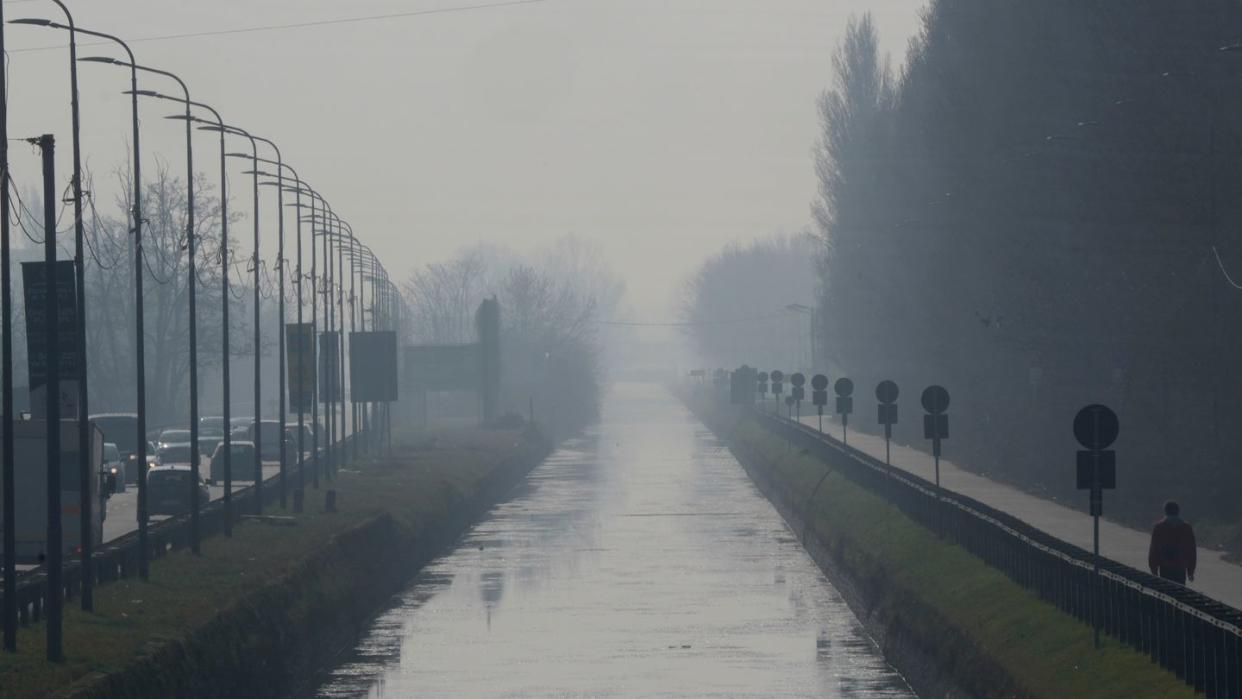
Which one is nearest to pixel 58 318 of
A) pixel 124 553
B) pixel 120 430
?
→ pixel 124 553

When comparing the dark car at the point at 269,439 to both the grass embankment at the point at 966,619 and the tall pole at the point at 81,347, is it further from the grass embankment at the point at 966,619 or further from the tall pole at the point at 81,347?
the tall pole at the point at 81,347

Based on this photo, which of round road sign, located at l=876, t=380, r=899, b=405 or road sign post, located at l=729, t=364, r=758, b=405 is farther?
road sign post, located at l=729, t=364, r=758, b=405

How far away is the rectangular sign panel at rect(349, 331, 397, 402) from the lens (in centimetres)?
8075

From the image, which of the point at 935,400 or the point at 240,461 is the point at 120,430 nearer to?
the point at 240,461

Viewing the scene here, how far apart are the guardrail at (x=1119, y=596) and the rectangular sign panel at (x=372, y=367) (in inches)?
1628

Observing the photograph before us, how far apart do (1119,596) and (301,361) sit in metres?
39.9

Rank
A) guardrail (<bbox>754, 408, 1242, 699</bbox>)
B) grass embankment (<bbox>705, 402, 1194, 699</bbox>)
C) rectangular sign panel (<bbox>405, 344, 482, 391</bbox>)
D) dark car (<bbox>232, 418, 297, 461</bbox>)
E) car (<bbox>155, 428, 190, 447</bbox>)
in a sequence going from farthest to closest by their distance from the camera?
1. rectangular sign panel (<bbox>405, 344, 482, 391</bbox>)
2. dark car (<bbox>232, 418, 297, 461</bbox>)
3. car (<bbox>155, 428, 190, 447</bbox>)
4. grass embankment (<bbox>705, 402, 1194, 699</bbox>)
5. guardrail (<bbox>754, 408, 1242, 699</bbox>)

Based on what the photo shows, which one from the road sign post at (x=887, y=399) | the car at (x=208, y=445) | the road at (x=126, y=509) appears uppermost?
the road sign post at (x=887, y=399)

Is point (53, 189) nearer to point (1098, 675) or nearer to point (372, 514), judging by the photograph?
point (1098, 675)

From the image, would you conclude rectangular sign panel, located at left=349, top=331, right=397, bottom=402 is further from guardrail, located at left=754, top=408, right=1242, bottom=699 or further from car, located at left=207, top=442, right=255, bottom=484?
guardrail, located at left=754, top=408, right=1242, bottom=699

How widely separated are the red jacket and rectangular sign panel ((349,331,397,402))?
5525 centimetres

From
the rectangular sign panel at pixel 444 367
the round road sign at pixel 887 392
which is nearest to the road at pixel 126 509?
the round road sign at pixel 887 392

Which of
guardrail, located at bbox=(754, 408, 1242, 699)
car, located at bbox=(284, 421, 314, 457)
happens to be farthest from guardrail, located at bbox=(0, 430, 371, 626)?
car, located at bbox=(284, 421, 314, 457)

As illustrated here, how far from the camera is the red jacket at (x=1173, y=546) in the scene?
2733 centimetres
